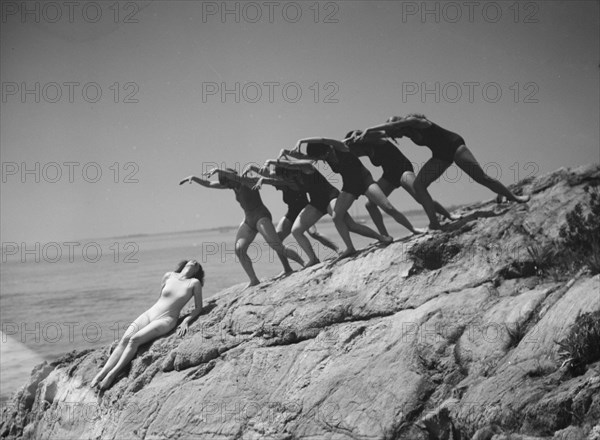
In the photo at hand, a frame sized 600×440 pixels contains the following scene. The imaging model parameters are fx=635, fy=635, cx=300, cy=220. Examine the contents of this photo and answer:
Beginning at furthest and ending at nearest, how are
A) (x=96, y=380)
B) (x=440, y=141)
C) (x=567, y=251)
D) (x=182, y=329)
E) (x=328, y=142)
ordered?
1. (x=182, y=329)
2. (x=96, y=380)
3. (x=328, y=142)
4. (x=440, y=141)
5. (x=567, y=251)

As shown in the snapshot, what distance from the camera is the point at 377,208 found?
378 inches

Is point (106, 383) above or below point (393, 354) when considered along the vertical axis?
below

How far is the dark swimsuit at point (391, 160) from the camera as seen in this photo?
938cm

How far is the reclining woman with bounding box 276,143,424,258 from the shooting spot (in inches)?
361

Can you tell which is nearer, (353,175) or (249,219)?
(353,175)

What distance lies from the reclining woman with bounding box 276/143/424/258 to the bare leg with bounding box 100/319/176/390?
3.07m

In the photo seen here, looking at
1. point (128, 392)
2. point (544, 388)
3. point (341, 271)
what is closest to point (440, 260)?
point (341, 271)

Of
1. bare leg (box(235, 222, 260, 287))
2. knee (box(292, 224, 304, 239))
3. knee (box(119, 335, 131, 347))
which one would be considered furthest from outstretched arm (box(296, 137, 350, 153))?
knee (box(119, 335, 131, 347))

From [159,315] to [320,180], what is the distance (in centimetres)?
335

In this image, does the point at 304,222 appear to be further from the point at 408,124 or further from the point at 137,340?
the point at 137,340

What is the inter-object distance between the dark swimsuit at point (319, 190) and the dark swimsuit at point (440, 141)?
4.50 feet

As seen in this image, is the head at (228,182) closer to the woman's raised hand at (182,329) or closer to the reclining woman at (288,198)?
the reclining woman at (288,198)

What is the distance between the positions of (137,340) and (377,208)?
4263 millimetres

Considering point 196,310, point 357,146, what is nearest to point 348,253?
point 357,146
